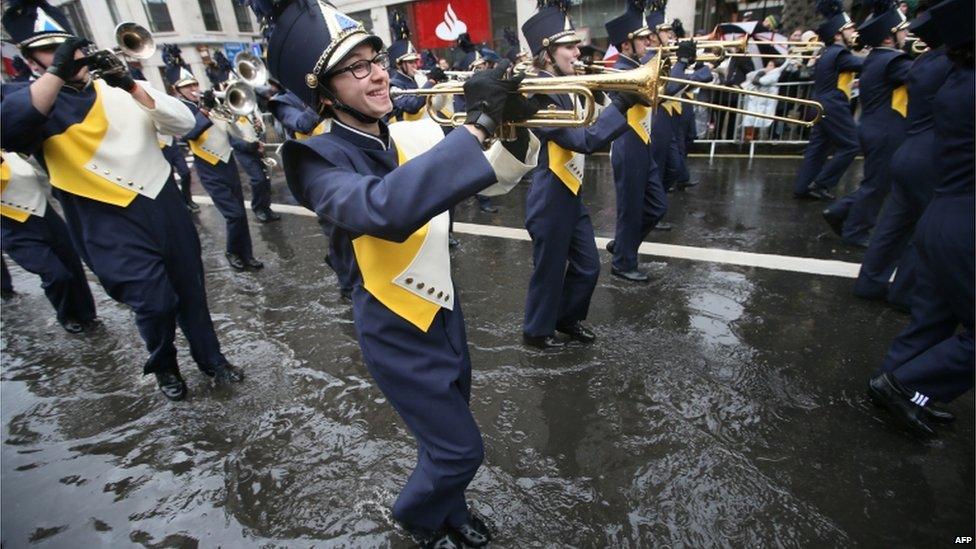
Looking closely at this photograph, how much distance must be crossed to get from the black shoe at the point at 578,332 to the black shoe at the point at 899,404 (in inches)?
67.6

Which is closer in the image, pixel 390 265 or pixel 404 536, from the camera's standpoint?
pixel 390 265

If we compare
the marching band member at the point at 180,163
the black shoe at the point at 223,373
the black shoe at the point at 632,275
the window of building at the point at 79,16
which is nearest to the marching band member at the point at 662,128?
the black shoe at the point at 632,275

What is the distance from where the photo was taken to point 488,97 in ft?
5.47

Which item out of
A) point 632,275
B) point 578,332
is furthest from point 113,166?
point 632,275

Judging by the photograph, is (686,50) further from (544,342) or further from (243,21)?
(243,21)

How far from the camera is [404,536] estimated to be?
2.35 meters

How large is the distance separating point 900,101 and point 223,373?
6519 millimetres

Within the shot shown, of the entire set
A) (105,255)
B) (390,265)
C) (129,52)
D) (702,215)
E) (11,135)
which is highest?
(129,52)

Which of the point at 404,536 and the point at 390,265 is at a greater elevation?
the point at 390,265

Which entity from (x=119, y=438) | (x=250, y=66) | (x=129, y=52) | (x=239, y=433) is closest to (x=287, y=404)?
(x=239, y=433)

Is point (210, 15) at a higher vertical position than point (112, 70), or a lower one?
higher

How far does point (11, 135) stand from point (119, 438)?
186 cm

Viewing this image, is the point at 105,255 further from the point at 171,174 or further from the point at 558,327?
the point at 558,327

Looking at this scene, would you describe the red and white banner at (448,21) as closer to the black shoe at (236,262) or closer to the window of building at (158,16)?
the window of building at (158,16)
